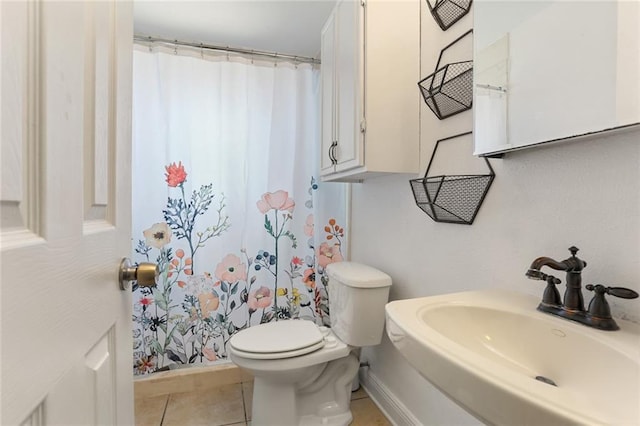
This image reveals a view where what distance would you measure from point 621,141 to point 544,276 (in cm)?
34

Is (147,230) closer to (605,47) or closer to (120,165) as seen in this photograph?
(120,165)

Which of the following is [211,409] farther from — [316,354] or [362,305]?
[362,305]

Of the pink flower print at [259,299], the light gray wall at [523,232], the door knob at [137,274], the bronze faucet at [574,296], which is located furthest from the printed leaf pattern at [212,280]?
the bronze faucet at [574,296]

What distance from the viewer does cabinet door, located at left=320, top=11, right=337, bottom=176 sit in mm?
1608

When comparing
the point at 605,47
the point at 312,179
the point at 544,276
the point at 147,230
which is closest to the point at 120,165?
the point at 544,276

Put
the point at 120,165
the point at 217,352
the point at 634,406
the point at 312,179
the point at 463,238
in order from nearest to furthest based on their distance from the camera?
the point at 634,406 → the point at 120,165 → the point at 463,238 → the point at 217,352 → the point at 312,179

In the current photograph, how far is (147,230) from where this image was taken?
1785 millimetres

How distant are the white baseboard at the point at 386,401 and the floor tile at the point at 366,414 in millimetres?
24

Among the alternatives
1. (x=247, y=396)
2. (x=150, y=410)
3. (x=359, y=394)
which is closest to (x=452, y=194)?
(x=359, y=394)

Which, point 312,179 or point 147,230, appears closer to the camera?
point 147,230

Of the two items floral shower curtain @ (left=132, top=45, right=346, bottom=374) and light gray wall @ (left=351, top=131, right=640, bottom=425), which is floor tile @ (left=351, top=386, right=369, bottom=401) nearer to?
light gray wall @ (left=351, top=131, right=640, bottom=425)

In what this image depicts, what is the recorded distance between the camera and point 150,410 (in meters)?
1.69

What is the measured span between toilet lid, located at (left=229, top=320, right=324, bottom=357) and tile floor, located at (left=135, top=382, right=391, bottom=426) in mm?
486

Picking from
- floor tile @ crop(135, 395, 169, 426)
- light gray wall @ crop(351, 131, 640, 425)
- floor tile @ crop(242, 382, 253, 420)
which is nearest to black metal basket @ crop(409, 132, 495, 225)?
light gray wall @ crop(351, 131, 640, 425)
